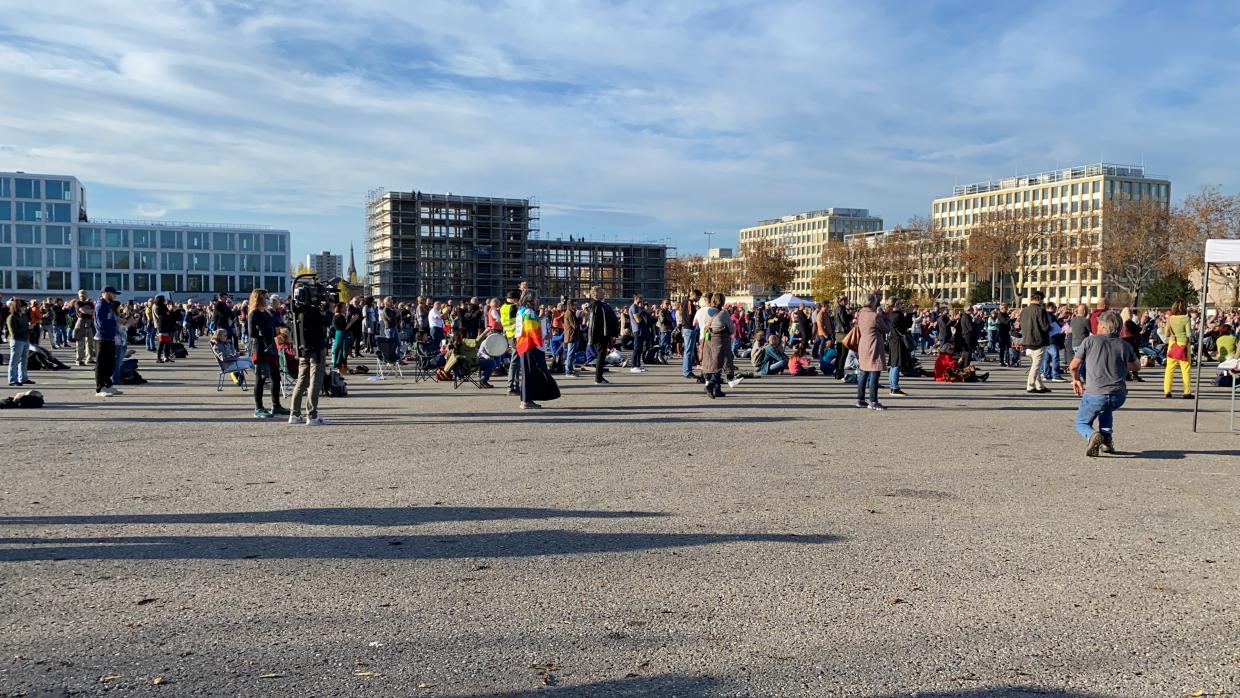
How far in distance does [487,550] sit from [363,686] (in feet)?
6.55

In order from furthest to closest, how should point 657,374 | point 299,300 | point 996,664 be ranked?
point 657,374 < point 299,300 < point 996,664

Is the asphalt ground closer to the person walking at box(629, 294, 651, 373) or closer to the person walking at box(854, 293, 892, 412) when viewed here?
the person walking at box(854, 293, 892, 412)

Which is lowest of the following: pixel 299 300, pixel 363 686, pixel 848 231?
pixel 363 686

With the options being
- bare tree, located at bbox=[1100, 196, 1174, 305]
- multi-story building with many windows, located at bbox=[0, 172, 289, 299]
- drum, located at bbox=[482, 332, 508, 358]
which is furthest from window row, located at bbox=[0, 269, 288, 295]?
drum, located at bbox=[482, 332, 508, 358]

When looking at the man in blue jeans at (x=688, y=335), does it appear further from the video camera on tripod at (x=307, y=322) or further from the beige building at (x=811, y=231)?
the beige building at (x=811, y=231)

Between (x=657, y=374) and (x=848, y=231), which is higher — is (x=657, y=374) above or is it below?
below

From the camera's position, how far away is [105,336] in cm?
1384

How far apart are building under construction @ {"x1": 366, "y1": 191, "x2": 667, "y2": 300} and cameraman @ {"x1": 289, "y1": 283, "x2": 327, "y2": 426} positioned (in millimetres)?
99324

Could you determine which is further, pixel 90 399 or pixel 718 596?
pixel 90 399

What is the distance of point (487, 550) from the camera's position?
18.7ft

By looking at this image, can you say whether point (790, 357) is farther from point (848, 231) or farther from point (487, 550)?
point (848, 231)

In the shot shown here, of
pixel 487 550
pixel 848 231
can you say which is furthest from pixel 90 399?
pixel 848 231

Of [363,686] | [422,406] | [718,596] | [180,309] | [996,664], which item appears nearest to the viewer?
[363,686]

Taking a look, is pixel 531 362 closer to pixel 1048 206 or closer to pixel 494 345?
pixel 494 345
